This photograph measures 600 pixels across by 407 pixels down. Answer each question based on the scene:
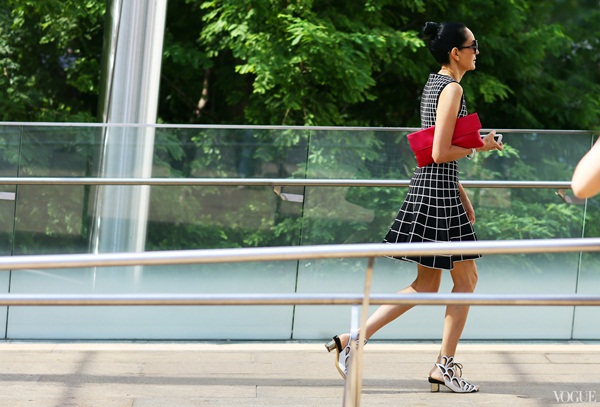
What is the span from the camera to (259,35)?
41.5ft

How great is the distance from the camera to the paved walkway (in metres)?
4.29

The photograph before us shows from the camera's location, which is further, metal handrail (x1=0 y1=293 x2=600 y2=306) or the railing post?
the railing post

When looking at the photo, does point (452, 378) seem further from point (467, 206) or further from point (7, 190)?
point (7, 190)

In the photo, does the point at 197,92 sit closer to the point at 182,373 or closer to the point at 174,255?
the point at 182,373

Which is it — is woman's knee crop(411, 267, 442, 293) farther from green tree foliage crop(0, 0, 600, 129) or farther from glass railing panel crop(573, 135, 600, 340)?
green tree foliage crop(0, 0, 600, 129)

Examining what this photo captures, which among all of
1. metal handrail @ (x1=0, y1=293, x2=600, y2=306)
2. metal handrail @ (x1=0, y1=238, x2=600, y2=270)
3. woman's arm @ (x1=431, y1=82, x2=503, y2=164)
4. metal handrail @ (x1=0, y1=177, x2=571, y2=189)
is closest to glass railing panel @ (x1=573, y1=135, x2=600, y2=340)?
metal handrail @ (x1=0, y1=177, x2=571, y2=189)

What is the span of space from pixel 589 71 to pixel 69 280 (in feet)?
38.0

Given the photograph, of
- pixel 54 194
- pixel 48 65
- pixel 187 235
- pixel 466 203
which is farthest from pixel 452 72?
pixel 48 65

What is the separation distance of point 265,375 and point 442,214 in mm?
1115

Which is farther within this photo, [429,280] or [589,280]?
[589,280]

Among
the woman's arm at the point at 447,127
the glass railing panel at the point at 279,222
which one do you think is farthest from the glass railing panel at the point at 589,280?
the woman's arm at the point at 447,127

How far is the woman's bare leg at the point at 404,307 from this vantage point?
→ 4348mm

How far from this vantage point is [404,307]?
4359mm

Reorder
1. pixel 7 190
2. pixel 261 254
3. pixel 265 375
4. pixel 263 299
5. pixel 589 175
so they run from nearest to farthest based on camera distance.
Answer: pixel 589 175, pixel 261 254, pixel 263 299, pixel 265 375, pixel 7 190
